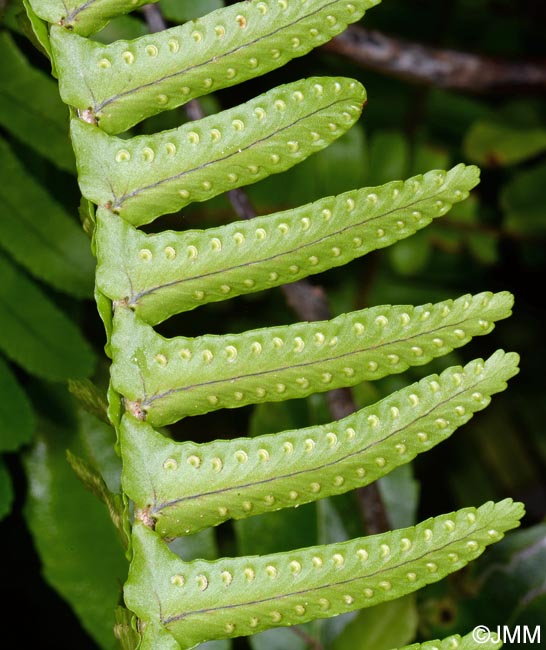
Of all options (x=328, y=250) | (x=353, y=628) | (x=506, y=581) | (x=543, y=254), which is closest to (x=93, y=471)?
(x=328, y=250)

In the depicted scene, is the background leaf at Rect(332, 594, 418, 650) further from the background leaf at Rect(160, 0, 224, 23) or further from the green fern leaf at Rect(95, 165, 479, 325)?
the background leaf at Rect(160, 0, 224, 23)

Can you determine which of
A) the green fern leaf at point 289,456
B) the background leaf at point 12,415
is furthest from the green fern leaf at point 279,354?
the background leaf at point 12,415

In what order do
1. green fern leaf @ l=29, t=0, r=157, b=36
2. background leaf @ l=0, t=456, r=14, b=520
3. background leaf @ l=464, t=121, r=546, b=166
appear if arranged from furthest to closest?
background leaf @ l=464, t=121, r=546, b=166 < background leaf @ l=0, t=456, r=14, b=520 < green fern leaf @ l=29, t=0, r=157, b=36

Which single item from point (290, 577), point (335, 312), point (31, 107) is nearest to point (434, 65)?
point (335, 312)

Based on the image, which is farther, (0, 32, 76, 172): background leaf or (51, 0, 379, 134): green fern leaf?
(0, 32, 76, 172): background leaf

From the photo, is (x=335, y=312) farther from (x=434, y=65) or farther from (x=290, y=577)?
(x=290, y=577)

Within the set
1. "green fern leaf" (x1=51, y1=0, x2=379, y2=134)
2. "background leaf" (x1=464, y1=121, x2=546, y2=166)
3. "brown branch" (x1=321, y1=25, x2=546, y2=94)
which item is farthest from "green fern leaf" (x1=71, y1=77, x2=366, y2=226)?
"background leaf" (x1=464, y1=121, x2=546, y2=166)

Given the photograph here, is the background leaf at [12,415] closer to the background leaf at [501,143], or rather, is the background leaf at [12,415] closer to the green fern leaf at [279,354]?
the green fern leaf at [279,354]
